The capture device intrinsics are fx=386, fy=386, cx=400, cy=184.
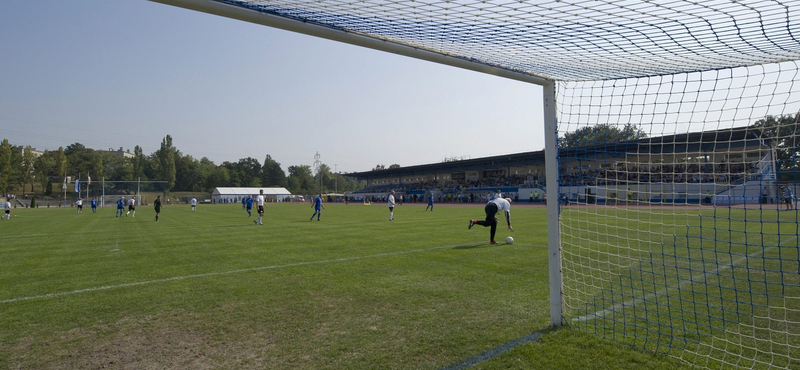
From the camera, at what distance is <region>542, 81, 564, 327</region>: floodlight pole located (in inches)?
169

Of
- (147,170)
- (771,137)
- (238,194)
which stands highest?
(147,170)

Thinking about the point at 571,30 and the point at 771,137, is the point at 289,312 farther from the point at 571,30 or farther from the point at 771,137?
the point at 771,137

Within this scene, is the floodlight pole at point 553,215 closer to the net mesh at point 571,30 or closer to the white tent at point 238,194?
the net mesh at point 571,30

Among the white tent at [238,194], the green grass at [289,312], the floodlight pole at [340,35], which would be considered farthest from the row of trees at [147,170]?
the floodlight pole at [340,35]

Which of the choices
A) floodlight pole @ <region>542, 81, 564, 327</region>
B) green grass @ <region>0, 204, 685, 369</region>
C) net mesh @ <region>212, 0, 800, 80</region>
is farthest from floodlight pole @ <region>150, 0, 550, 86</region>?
green grass @ <region>0, 204, 685, 369</region>

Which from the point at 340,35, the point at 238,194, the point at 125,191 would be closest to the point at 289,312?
the point at 340,35

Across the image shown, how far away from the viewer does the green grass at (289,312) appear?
3605mm

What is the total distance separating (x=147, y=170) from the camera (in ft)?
346

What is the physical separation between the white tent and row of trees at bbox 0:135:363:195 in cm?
1462

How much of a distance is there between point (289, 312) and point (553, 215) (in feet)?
11.4

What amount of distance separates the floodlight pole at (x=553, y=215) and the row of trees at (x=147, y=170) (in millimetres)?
93401

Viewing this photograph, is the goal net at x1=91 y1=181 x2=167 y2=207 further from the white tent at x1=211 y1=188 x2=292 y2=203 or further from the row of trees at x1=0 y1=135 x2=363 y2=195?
the row of trees at x1=0 y1=135 x2=363 y2=195

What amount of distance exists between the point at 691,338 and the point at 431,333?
2.62 metres

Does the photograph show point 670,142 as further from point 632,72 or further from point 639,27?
point 639,27
